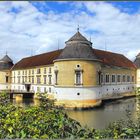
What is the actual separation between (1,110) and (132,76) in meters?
25.8

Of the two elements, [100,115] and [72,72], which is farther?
[72,72]

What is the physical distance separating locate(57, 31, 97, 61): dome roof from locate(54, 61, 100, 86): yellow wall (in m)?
0.39

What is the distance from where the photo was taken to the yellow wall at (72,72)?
17031 millimetres

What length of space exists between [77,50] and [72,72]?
1.47 meters

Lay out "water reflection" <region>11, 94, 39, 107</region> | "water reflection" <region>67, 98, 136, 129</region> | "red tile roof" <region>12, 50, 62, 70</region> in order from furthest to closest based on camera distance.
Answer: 1. "red tile roof" <region>12, 50, 62, 70</region>
2. "water reflection" <region>11, 94, 39, 107</region>
3. "water reflection" <region>67, 98, 136, 129</region>

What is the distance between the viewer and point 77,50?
17016 mm

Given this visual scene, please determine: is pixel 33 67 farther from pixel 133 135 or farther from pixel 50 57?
pixel 133 135

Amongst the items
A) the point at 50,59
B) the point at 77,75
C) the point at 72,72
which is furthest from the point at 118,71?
the point at 72,72

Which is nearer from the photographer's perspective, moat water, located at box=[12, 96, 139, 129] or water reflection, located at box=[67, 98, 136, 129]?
moat water, located at box=[12, 96, 139, 129]

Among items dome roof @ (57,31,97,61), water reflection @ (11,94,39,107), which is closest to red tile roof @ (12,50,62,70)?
water reflection @ (11,94,39,107)

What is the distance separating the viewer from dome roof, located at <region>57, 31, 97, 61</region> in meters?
17.0

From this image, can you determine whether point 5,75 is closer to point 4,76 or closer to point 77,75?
point 4,76

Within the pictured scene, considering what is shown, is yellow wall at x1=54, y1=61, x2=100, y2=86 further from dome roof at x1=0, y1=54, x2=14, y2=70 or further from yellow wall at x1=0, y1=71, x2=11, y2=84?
dome roof at x1=0, y1=54, x2=14, y2=70

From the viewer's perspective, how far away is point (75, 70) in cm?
1703
